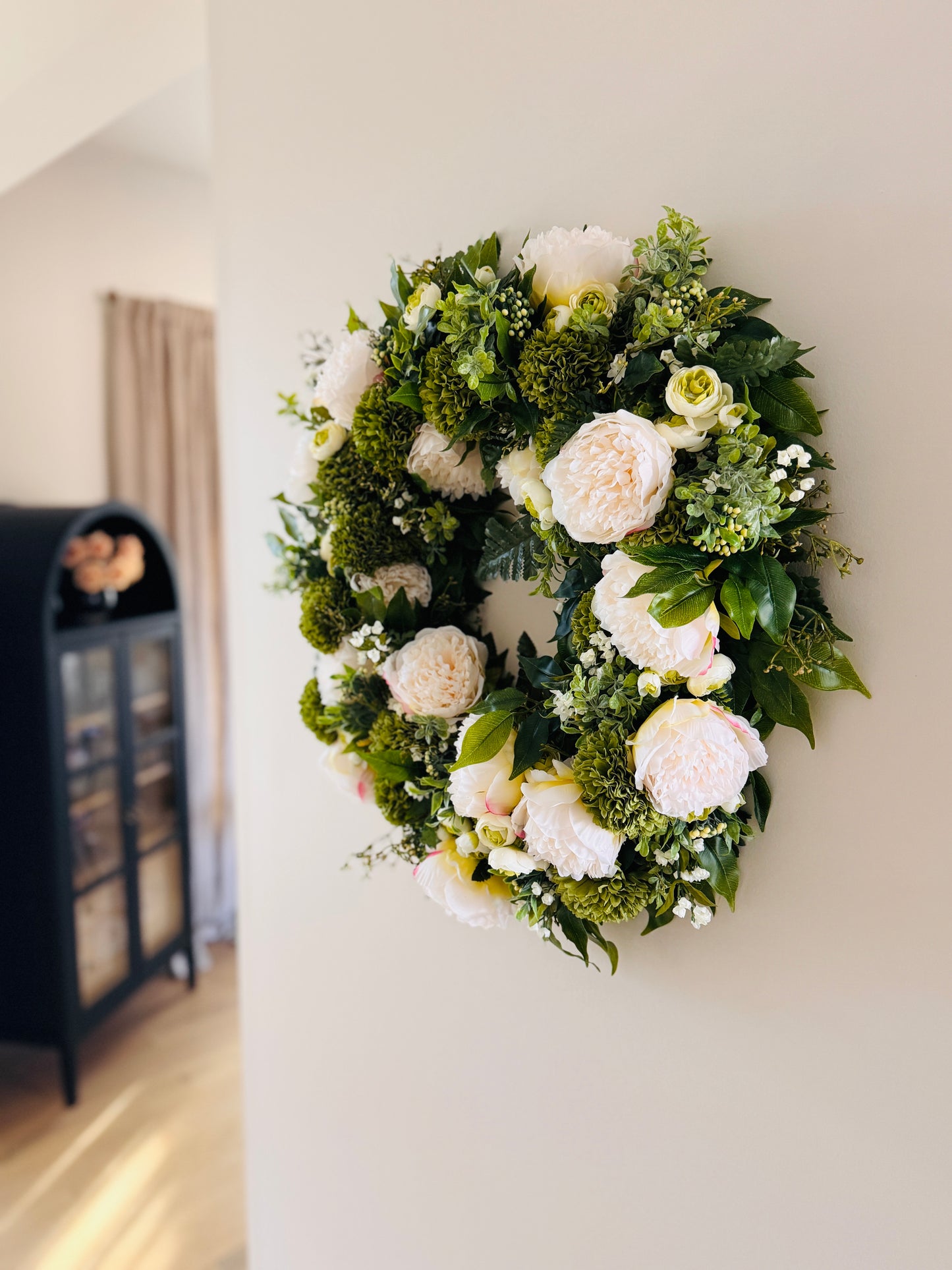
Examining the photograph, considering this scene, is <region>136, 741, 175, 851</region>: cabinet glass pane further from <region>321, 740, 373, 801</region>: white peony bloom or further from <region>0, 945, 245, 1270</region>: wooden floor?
<region>321, 740, 373, 801</region>: white peony bloom

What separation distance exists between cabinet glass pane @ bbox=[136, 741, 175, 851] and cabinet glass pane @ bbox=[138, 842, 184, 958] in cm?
5

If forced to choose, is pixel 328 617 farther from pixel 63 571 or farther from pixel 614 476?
pixel 63 571

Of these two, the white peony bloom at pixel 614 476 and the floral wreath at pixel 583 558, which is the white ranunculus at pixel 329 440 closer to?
the floral wreath at pixel 583 558

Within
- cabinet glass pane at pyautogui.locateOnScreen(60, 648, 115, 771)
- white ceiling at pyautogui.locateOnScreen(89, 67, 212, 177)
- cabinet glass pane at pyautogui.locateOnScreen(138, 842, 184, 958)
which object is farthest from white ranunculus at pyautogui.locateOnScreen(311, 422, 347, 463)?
cabinet glass pane at pyautogui.locateOnScreen(138, 842, 184, 958)

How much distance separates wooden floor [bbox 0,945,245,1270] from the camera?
200 centimetres

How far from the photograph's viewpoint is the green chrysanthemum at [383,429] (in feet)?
2.78

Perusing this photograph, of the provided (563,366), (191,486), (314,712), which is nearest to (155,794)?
(191,486)

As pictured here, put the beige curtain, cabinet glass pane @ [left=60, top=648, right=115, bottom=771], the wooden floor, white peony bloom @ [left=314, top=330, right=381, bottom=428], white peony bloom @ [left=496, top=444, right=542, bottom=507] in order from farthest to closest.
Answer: the beige curtain → cabinet glass pane @ [left=60, top=648, right=115, bottom=771] → the wooden floor → white peony bloom @ [left=314, top=330, right=381, bottom=428] → white peony bloom @ [left=496, top=444, right=542, bottom=507]

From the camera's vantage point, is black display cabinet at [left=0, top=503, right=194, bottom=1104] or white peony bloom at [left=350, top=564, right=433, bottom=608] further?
black display cabinet at [left=0, top=503, right=194, bottom=1104]

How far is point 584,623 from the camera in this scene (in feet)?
2.41

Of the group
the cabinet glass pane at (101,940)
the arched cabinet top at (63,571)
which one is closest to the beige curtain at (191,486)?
the arched cabinet top at (63,571)

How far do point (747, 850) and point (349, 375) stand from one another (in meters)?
0.60

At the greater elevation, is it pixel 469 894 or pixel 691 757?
pixel 691 757

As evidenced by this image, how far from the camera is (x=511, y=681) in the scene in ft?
2.97
